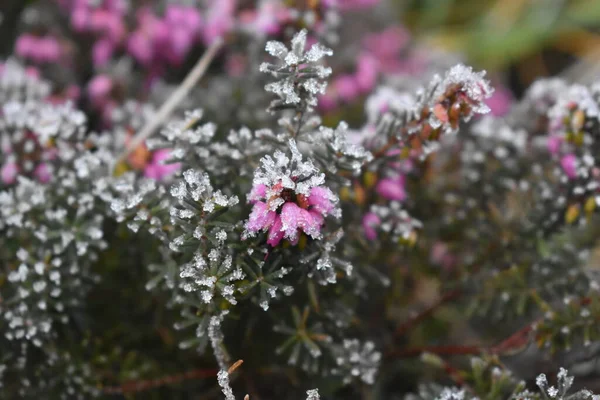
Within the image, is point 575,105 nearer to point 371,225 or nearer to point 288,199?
point 371,225

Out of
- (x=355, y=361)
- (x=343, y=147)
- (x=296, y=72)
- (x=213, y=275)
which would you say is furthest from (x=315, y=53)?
(x=355, y=361)

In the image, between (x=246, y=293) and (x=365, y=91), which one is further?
(x=365, y=91)

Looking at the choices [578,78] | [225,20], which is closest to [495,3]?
[578,78]

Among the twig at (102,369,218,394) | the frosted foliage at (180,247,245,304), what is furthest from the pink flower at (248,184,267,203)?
the twig at (102,369,218,394)

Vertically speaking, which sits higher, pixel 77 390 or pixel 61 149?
pixel 61 149

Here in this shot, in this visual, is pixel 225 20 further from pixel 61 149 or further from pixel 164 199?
pixel 164 199

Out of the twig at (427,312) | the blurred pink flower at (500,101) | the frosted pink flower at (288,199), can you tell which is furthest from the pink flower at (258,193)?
the blurred pink flower at (500,101)

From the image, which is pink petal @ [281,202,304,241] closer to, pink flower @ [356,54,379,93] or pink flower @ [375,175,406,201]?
pink flower @ [375,175,406,201]
